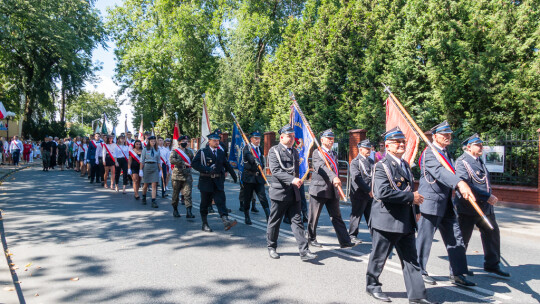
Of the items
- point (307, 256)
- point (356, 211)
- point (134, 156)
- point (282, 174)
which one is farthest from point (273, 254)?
point (134, 156)

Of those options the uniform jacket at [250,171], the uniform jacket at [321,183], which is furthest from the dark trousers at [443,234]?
the uniform jacket at [250,171]

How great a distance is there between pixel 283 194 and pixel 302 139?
4.74ft

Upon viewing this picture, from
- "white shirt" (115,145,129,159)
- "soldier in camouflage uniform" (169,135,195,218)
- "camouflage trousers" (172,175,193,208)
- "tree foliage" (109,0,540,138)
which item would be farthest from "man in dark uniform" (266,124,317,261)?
"tree foliage" (109,0,540,138)

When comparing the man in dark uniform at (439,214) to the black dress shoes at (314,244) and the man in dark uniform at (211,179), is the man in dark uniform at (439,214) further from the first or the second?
the man in dark uniform at (211,179)

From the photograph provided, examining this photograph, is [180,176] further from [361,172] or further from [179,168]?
[361,172]

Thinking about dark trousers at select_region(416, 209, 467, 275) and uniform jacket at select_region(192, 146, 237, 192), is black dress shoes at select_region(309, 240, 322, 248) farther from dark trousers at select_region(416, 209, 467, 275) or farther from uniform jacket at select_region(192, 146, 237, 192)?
uniform jacket at select_region(192, 146, 237, 192)

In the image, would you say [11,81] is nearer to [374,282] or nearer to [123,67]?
[123,67]

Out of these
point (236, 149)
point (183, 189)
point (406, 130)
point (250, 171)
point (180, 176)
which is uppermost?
point (406, 130)

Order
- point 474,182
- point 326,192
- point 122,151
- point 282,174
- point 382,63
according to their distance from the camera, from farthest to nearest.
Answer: point 382,63 → point 122,151 → point 326,192 → point 282,174 → point 474,182

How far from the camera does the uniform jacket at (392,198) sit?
417 cm

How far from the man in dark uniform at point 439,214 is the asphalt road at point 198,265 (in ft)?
0.94

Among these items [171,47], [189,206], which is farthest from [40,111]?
[189,206]

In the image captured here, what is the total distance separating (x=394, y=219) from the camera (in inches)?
168

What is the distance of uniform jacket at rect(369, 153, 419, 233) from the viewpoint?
4.17 meters
